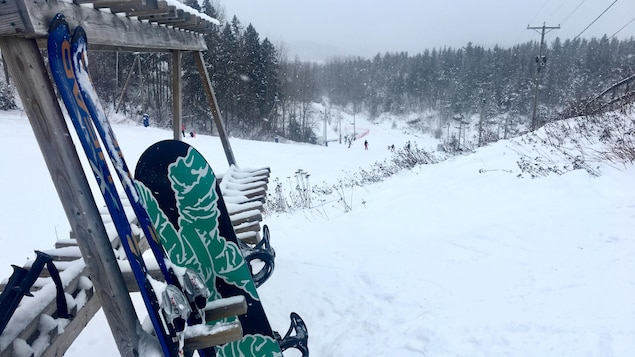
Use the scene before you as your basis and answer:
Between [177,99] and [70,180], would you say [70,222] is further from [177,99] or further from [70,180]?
[177,99]

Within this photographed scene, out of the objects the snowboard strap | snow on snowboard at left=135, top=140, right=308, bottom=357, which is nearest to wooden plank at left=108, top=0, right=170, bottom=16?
snow on snowboard at left=135, top=140, right=308, bottom=357

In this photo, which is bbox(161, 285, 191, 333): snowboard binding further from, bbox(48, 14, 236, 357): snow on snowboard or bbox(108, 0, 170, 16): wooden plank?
bbox(108, 0, 170, 16): wooden plank

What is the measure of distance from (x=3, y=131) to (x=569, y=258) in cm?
1586

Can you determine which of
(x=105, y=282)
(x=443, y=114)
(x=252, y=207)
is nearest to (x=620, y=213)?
(x=252, y=207)

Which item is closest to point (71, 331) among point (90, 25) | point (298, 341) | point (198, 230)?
point (198, 230)

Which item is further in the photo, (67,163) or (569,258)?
(569,258)

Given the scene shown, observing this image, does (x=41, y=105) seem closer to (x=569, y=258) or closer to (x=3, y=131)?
(x=569, y=258)

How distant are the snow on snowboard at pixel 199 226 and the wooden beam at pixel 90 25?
617 mm

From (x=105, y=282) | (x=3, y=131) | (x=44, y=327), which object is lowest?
(x=3, y=131)

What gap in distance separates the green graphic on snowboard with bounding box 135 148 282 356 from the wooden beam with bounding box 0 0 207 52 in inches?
28.5

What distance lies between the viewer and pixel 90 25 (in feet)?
6.16

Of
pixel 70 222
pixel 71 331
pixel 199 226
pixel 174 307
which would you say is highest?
pixel 70 222

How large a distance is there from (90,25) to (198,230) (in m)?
1.14

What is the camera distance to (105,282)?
4.98ft
